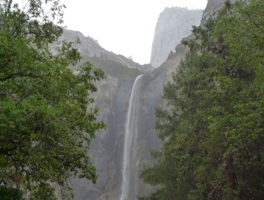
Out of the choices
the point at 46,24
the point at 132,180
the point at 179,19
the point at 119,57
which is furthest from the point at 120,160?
the point at 179,19

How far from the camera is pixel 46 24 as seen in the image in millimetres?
9883

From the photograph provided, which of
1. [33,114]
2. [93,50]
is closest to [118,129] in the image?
[93,50]

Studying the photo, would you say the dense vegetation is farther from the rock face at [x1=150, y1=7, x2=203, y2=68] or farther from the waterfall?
the rock face at [x1=150, y1=7, x2=203, y2=68]

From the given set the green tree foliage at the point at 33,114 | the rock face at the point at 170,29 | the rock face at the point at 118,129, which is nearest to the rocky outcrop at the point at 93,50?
the rock face at the point at 118,129

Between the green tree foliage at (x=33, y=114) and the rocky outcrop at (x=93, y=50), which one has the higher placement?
the rocky outcrop at (x=93, y=50)

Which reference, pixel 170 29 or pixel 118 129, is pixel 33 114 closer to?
pixel 118 129

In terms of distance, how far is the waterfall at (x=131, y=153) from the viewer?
1426 inches

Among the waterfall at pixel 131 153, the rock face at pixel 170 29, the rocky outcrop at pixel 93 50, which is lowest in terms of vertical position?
the waterfall at pixel 131 153

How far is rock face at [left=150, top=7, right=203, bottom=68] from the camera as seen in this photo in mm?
101681

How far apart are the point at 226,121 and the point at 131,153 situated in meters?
30.9

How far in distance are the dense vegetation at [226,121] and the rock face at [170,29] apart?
3343 inches

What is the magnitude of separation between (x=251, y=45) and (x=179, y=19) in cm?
10447

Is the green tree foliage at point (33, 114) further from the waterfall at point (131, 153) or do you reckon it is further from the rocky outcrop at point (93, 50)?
the rocky outcrop at point (93, 50)

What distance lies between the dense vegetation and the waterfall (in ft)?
65.4
